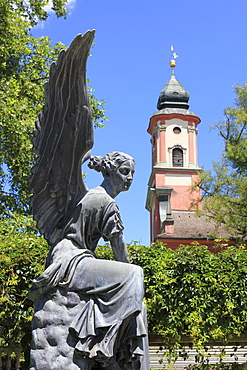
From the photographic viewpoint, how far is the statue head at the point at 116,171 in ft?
15.9

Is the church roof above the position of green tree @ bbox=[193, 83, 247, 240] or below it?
above

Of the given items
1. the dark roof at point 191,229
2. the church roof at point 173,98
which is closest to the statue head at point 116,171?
the dark roof at point 191,229

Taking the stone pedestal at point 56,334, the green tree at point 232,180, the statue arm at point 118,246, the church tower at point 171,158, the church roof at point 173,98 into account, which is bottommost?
the stone pedestal at point 56,334

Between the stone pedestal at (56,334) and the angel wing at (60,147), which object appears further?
the angel wing at (60,147)

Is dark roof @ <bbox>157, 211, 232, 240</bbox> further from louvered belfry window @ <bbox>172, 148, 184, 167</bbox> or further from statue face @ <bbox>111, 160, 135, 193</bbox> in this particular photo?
statue face @ <bbox>111, 160, 135, 193</bbox>

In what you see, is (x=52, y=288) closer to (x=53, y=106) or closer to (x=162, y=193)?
(x=53, y=106)

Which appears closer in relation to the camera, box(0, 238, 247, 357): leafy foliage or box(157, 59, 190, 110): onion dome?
box(0, 238, 247, 357): leafy foliage

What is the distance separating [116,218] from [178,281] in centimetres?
487

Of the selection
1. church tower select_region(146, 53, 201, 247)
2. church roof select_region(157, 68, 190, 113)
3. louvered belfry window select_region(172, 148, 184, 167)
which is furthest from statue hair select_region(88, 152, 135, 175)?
church roof select_region(157, 68, 190, 113)

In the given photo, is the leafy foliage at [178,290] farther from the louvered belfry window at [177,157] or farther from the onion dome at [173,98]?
the onion dome at [173,98]

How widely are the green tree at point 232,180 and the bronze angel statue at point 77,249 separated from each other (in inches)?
683

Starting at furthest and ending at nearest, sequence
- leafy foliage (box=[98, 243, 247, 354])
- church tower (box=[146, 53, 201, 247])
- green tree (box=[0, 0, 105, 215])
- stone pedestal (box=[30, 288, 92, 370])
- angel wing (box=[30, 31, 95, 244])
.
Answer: church tower (box=[146, 53, 201, 247])
green tree (box=[0, 0, 105, 215])
leafy foliage (box=[98, 243, 247, 354])
angel wing (box=[30, 31, 95, 244])
stone pedestal (box=[30, 288, 92, 370])

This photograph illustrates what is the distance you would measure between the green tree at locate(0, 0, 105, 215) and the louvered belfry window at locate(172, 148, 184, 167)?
33.9m

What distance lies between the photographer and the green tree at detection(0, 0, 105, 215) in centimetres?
1345
